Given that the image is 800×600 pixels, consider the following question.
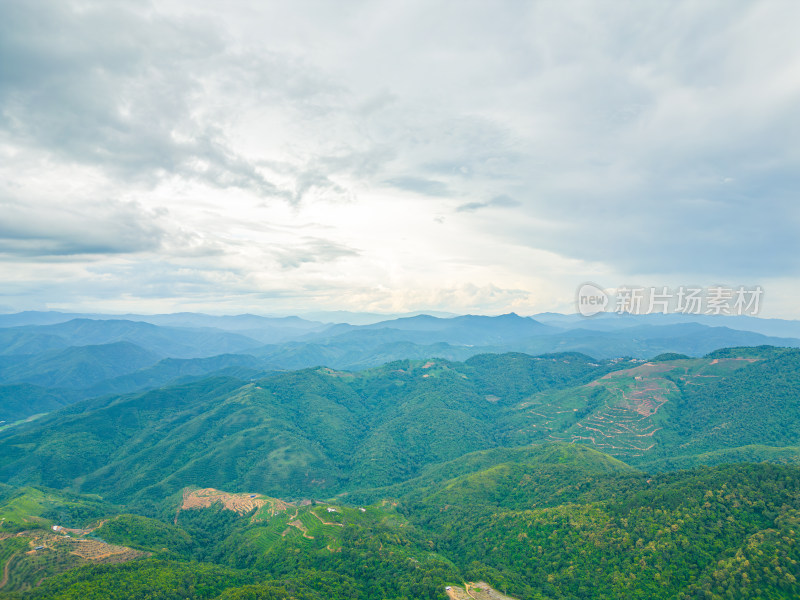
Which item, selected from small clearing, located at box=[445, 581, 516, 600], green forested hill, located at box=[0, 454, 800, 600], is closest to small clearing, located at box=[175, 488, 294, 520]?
green forested hill, located at box=[0, 454, 800, 600]

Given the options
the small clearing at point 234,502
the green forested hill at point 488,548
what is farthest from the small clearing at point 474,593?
the small clearing at point 234,502

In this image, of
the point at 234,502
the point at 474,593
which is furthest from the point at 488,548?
the point at 234,502

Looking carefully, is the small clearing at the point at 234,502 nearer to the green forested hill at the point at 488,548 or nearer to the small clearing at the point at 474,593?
the green forested hill at the point at 488,548

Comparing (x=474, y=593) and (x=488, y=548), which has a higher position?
(x=474, y=593)

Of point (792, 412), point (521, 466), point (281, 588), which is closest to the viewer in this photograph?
point (281, 588)

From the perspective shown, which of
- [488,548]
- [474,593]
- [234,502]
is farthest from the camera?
[234,502]

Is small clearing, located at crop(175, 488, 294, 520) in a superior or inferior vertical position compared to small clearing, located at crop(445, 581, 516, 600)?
inferior

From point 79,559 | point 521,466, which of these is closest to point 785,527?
point 521,466

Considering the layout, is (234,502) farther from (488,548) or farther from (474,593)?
(474,593)

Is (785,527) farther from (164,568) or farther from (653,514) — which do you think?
(164,568)

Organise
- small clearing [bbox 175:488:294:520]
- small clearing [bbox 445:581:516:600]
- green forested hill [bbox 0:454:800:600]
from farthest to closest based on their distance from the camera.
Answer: small clearing [bbox 175:488:294:520] < small clearing [bbox 445:581:516:600] < green forested hill [bbox 0:454:800:600]

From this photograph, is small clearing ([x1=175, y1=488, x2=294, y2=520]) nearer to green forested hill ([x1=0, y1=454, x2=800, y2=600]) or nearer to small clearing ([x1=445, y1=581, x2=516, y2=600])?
green forested hill ([x1=0, y1=454, x2=800, y2=600])
